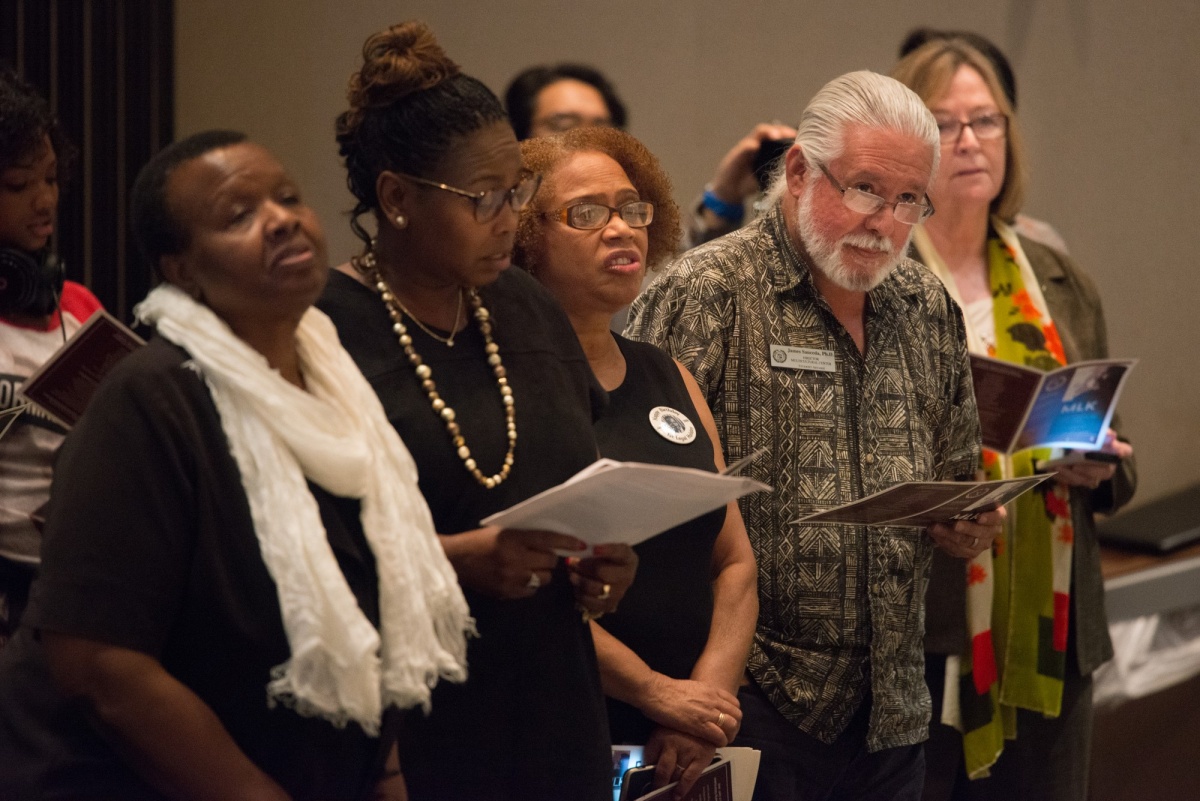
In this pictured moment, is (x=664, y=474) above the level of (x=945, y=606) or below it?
above

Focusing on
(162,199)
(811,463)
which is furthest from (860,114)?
(162,199)

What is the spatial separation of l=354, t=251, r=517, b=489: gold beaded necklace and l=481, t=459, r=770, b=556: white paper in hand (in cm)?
10

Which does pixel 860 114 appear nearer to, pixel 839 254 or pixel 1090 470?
pixel 839 254

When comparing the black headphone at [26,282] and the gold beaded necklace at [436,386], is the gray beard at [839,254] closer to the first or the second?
the gold beaded necklace at [436,386]

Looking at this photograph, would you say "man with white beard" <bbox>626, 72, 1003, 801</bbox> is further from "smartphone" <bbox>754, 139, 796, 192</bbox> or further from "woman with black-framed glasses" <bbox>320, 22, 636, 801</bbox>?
"smartphone" <bbox>754, 139, 796, 192</bbox>

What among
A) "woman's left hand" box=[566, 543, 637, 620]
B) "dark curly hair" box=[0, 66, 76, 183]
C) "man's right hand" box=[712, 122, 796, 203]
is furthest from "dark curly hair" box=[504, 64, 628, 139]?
"woman's left hand" box=[566, 543, 637, 620]

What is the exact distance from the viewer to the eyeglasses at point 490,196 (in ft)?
5.24

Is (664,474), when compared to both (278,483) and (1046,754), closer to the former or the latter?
(278,483)

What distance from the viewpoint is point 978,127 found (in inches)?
118

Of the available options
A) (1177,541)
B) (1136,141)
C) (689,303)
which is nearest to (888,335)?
(689,303)

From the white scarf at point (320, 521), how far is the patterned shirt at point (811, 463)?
2.72ft

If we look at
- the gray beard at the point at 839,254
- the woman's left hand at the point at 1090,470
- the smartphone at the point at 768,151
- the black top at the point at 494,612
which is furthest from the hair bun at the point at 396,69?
the woman's left hand at the point at 1090,470

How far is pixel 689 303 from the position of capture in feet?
7.30

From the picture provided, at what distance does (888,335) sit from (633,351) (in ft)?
1.71
